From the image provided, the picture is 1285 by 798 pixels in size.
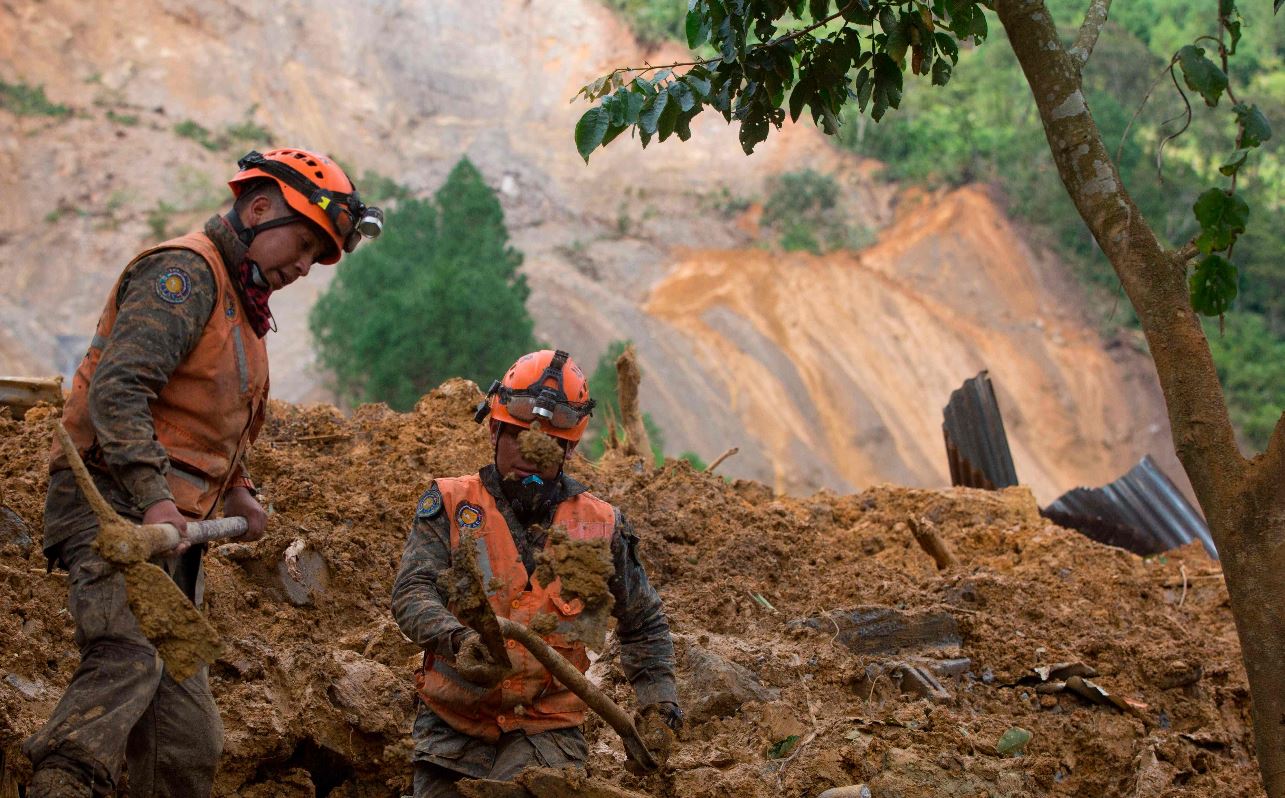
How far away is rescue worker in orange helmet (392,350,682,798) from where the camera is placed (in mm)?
3703

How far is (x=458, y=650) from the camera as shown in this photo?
3.39 metres

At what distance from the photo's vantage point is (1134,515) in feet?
37.2

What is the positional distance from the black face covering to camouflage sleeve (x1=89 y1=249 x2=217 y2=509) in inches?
36.9

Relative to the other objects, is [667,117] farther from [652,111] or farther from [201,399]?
[201,399]

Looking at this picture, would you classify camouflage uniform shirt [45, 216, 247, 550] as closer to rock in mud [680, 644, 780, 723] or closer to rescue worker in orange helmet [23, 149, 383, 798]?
rescue worker in orange helmet [23, 149, 383, 798]

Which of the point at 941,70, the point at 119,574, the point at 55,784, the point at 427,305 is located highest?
the point at 427,305

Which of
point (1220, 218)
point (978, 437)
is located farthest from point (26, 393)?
point (978, 437)

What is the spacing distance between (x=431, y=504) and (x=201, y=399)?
683mm

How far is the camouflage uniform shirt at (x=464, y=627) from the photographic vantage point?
3.55 metres

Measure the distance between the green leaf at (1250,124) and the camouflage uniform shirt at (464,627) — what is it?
2141 mm

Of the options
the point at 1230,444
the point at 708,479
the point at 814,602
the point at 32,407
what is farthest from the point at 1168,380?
the point at 32,407

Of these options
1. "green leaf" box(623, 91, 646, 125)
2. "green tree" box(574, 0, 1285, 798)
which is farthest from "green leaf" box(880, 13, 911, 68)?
"green leaf" box(623, 91, 646, 125)

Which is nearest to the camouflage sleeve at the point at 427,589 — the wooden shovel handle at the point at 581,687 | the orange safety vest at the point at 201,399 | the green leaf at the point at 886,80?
the wooden shovel handle at the point at 581,687

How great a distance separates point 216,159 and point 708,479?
85.1ft
